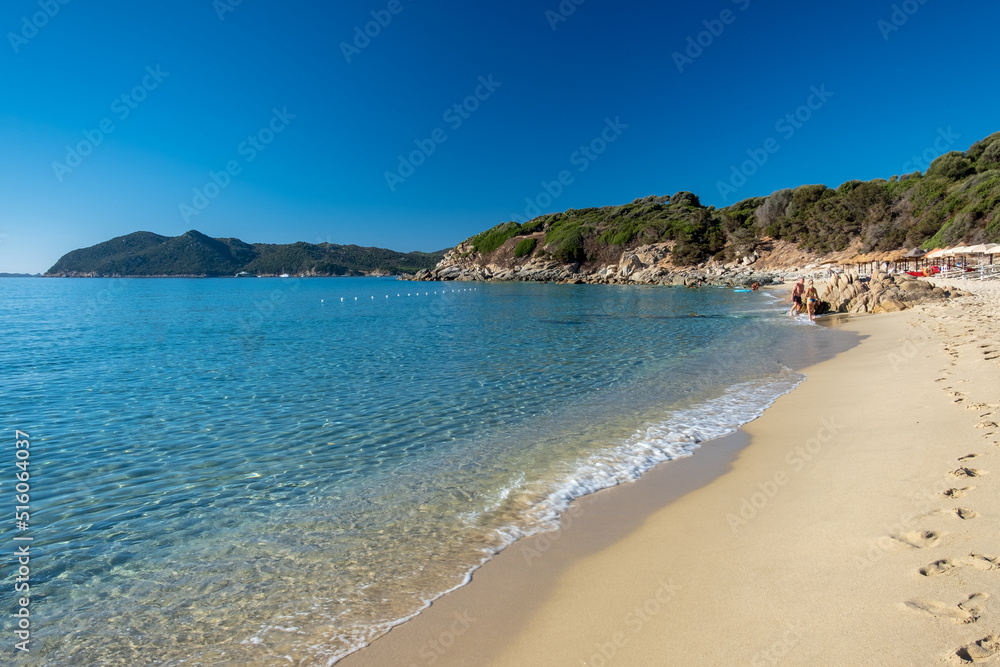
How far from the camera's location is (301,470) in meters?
6.80

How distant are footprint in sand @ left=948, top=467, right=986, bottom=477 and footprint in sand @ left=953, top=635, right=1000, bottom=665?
9.44 ft

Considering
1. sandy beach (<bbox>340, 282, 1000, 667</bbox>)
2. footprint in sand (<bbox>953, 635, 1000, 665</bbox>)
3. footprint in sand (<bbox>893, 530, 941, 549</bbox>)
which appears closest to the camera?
footprint in sand (<bbox>953, 635, 1000, 665</bbox>)

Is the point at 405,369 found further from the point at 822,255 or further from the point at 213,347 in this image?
the point at 822,255

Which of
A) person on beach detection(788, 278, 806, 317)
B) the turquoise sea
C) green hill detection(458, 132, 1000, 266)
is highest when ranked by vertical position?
green hill detection(458, 132, 1000, 266)

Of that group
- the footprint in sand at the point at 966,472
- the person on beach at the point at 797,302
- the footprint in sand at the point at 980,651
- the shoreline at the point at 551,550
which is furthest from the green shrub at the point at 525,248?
the footprint in sand at the point at 980,651

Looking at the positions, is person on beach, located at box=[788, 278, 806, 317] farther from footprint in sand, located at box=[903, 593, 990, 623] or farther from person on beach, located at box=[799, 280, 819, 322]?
footprint in sand, located at box=[903, 593, 990, 623]

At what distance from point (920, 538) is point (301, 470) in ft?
21.2

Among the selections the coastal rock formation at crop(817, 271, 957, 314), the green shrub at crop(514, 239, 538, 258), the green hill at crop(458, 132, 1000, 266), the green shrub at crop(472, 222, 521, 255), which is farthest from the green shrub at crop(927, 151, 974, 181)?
the green shrub at crop(472, 222, 521, 255)

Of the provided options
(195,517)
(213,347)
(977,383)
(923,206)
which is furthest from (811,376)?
(923,206)

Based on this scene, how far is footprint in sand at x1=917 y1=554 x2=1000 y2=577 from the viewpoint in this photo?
3.38 metres

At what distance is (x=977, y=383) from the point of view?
27.0 feet

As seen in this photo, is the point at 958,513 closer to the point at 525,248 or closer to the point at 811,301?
the point at 811,301

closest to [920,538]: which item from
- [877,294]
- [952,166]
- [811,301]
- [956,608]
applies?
[956,608]

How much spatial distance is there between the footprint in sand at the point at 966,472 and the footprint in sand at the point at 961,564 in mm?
1865
